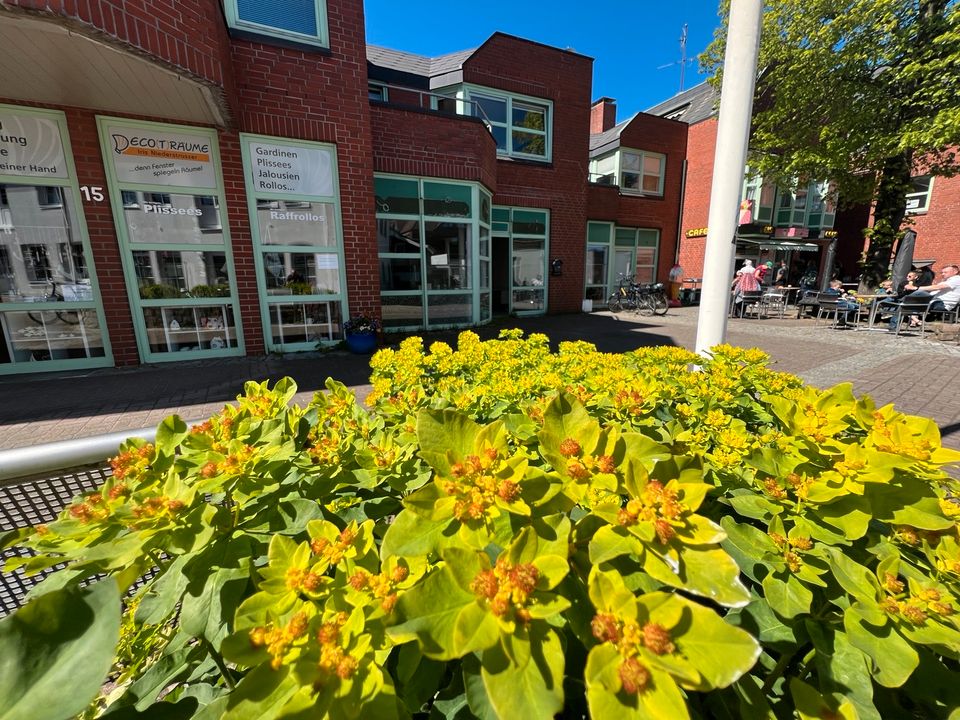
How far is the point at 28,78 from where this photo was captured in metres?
5.00

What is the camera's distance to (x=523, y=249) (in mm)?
13039

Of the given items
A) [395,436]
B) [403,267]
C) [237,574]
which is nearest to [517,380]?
[395,436]

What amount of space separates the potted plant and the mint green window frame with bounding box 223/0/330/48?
456cm

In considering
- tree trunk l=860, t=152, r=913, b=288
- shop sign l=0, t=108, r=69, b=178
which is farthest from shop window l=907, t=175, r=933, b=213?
shop sign l=0, t=108, r=69, b=178

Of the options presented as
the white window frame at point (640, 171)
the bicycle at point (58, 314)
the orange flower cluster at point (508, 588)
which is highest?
the white window frame at point (640, 171)

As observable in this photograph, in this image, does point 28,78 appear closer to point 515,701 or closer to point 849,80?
point 515,701

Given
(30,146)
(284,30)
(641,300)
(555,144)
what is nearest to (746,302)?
(641,300)

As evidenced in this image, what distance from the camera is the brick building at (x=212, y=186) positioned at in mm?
5012

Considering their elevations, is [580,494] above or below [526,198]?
below

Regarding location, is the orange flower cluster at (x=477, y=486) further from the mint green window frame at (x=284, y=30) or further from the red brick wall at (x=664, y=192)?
the red brick wall at (x=664, y=192)

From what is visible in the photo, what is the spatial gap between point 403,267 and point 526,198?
16.7 feet

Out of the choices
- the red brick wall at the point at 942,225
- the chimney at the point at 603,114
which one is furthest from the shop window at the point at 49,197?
the red brick wall at the point at 942,225

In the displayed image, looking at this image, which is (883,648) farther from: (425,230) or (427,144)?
(427,144)

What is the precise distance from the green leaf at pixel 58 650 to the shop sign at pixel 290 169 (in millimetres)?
7930
